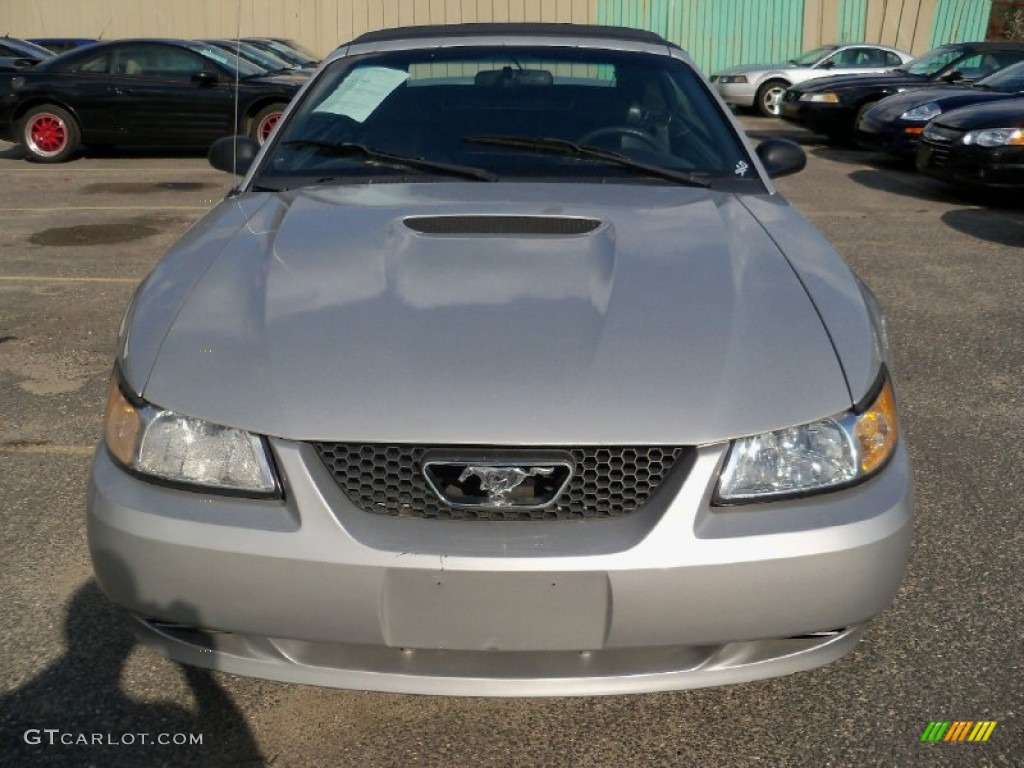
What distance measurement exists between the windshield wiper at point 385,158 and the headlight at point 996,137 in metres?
7.54

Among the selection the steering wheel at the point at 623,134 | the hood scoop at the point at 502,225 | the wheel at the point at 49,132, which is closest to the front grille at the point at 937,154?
the steering wheel at the point at 623,134

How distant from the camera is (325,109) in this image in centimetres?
368

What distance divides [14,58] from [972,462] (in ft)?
47.8

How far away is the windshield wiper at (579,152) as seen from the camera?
11.0ft

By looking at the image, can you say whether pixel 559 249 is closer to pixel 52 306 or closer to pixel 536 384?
pixel 536 384

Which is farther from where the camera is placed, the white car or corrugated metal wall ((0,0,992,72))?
corrugated metal wall ((0,0,992,72))

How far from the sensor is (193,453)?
2.18 m

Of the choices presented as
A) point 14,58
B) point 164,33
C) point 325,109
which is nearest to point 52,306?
point 325,109

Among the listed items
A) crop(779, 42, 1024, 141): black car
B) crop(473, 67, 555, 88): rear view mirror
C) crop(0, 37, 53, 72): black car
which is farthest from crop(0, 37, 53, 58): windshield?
crop(473, 67, 555, 88): rear view mirror

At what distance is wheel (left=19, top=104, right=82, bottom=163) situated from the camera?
1292cm

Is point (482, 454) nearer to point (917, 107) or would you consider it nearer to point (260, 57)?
point (917, 107)

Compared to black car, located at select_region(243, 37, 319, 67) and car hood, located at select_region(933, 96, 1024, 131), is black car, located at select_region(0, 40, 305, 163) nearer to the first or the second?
black car, located at select_region(243, 37, 319, 67)

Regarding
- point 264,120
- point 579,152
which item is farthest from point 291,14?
point 579,152

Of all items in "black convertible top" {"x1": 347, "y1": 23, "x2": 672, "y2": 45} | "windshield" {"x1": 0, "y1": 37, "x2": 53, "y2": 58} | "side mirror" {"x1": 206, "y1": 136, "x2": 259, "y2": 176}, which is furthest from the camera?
"windshield" {"x1": 0, "y1": 37, "x2": 53, "y2": 58}
